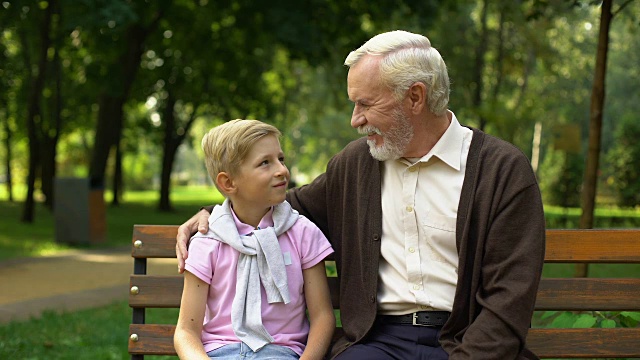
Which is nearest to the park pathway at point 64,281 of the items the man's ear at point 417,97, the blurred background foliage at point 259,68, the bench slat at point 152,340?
the blurred background foliage at point 259,68

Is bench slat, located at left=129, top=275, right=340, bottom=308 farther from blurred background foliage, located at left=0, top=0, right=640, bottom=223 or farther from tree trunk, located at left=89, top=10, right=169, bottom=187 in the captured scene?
tree trunk, located at left=89, top=10, right=169, bottom=187

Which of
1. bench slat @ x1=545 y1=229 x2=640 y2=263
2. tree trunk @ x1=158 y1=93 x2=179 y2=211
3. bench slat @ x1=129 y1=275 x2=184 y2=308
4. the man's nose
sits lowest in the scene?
tree trunk @ x1=158 y1=93 x2=179 y2=211

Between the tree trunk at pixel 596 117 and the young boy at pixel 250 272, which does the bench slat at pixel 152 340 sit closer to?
the young boy at pixel 250 272

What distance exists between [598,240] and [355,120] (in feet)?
3.64

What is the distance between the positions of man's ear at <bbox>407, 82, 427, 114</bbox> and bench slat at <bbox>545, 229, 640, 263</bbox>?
0.77 metres

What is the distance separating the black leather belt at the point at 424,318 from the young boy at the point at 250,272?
0.25 metres

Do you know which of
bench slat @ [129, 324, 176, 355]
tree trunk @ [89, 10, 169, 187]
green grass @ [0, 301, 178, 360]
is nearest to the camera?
bench slat @ [129, 324, 176, 355]

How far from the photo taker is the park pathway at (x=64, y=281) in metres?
8.30

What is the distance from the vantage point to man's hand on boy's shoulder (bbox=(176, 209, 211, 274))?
11.1 feet

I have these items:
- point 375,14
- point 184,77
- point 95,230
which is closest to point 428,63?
point 95,230

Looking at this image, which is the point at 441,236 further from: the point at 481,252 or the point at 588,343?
the point at 588,343

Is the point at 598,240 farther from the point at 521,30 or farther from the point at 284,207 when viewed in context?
the point at 521,30

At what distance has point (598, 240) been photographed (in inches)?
142

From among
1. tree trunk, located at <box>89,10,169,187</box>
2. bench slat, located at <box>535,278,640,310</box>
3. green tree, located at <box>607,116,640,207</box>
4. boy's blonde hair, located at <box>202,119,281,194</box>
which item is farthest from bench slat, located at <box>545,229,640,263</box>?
green tree, located at <box>607,116,640,207</box>
